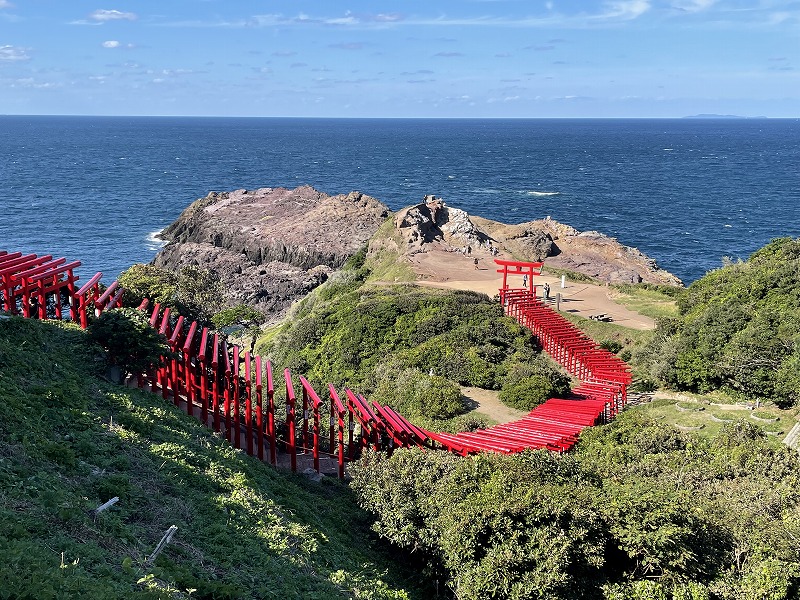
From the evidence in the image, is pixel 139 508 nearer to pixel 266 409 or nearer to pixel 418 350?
pixel 266 409

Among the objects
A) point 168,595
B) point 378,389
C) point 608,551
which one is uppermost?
point 168,595

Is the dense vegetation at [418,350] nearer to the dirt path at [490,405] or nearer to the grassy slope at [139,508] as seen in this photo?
the dirt path at [490,405]

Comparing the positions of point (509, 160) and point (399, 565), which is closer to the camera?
point (399, 565)

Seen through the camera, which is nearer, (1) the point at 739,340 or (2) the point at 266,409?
(2) the point at 266,409

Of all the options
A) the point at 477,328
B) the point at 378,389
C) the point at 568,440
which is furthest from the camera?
the point at 477,328

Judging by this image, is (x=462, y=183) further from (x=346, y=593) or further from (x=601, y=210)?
(x=346, y=593)

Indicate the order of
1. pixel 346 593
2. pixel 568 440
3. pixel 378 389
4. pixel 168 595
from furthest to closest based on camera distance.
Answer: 1. pixel 378 389
2. pixel 568 440
3. pixel 346 593
4. pixel 168 595

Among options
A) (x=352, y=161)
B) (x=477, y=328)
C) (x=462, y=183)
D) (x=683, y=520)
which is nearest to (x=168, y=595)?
(x=683, y=520)

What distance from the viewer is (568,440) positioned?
816 inches

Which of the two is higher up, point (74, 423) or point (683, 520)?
point (74, 423)

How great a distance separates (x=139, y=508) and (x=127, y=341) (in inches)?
276

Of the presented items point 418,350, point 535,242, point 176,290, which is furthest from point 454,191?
point 418,350

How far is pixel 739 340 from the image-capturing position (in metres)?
26.2

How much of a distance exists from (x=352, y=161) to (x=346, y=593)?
177m
